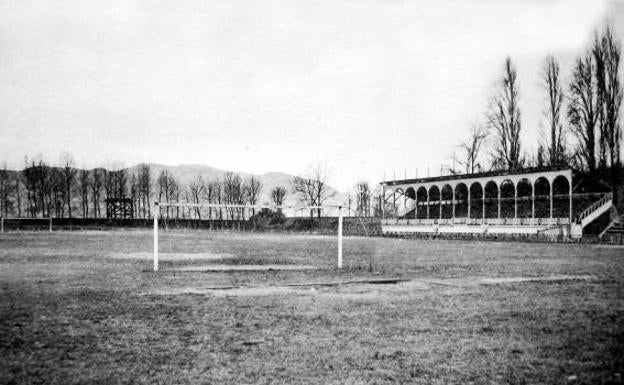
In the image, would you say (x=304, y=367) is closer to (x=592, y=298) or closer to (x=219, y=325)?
(x=219, y=325)

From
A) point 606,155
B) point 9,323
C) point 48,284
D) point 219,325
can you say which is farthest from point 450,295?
point 606,155

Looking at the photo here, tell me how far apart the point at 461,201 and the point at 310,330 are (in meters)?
59.0

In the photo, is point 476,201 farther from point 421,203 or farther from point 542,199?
point 421,203

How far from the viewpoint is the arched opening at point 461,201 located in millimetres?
63188

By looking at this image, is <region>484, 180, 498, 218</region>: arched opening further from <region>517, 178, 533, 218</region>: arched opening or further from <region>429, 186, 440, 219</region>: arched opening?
<region>429, 186, 440, 219</region>: arched opening

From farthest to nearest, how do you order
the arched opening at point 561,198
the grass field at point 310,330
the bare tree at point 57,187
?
the bare tree at point 57,187
the arched opening at point 561,198
the grass field at point 310,330

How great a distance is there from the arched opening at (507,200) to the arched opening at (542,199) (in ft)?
7.83

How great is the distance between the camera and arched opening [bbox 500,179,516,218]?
56475 mm

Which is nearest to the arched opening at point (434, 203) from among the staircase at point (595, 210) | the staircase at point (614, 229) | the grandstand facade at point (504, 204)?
the grandstand facade at point (504, 204)

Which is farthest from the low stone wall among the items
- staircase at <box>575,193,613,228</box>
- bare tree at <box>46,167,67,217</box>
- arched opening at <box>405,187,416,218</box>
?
staircase at <box>575,193,613,228</box>

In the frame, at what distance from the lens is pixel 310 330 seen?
331 inches

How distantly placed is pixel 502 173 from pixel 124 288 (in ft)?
150

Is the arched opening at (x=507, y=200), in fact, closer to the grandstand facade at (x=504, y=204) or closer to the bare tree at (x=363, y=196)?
the grandstand facade at (x=504, y=204)

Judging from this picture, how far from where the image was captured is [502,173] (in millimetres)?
53719
